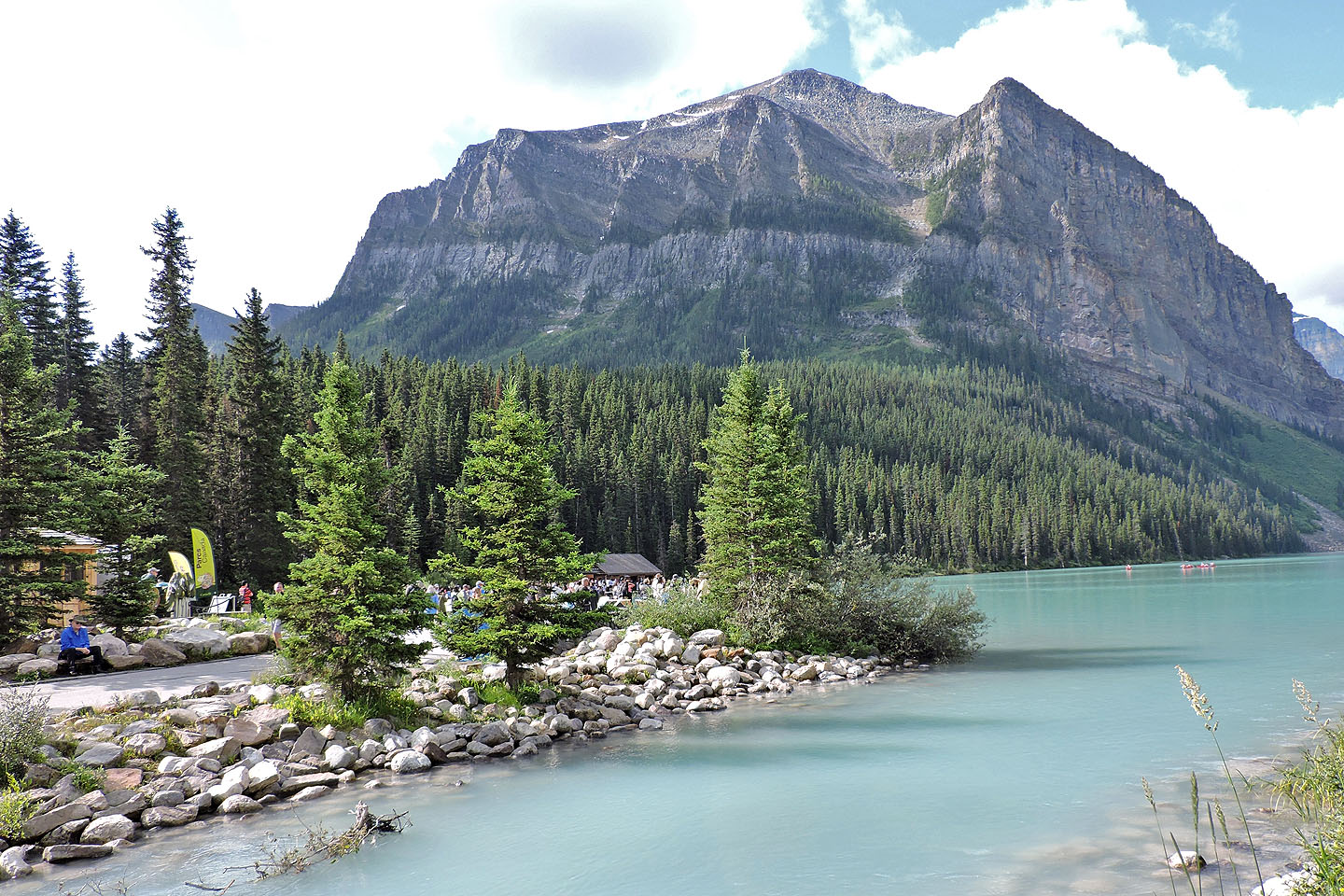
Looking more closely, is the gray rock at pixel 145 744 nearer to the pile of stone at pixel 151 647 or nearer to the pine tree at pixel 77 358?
the pile of stone at pixel 151 647

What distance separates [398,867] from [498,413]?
1428 centimetres

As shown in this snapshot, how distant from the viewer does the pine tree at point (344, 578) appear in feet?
65.7

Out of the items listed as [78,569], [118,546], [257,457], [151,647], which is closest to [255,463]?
[257,457]

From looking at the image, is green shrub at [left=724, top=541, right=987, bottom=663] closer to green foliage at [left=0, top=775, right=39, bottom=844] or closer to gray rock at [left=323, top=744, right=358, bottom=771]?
gray rock at [left=323, top=744, right=358, bottom=771]

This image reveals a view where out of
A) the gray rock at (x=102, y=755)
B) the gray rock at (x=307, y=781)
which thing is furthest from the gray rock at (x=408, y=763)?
the gray rock at (x=102, y=755)

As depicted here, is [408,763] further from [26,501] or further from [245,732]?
[26,501]

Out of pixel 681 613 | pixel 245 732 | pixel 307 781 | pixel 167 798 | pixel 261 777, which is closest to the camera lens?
pixel 167 798

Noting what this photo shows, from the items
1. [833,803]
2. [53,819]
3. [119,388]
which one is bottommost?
[833,803]

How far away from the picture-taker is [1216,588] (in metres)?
80.3

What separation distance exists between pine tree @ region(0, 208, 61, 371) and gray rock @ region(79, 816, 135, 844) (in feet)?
185

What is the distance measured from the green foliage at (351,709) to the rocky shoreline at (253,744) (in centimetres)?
25

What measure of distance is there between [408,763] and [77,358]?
2309 inches

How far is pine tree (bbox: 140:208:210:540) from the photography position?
4822 cm

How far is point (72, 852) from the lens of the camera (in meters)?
13.4
